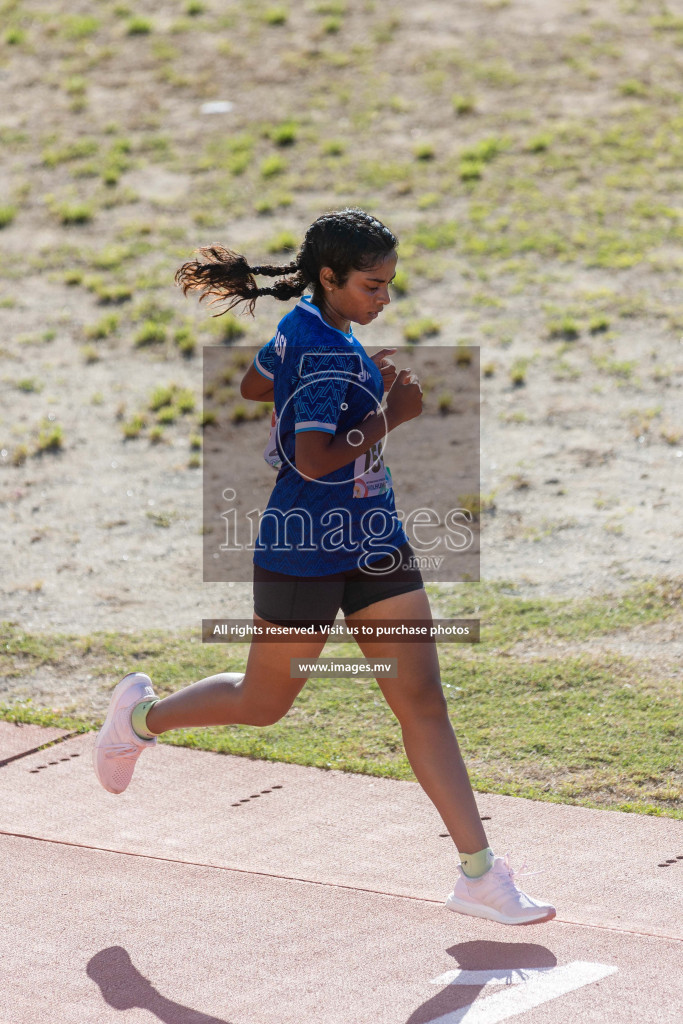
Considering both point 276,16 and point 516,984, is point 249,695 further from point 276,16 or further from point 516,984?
point 276,16

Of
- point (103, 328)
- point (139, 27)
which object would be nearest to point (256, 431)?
point (103, 328)

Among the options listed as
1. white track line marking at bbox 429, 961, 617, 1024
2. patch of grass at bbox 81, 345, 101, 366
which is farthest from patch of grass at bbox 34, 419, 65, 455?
white track line marking at bbox 429, 961, 617, 1024

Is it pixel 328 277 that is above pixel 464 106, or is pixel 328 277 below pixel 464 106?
above

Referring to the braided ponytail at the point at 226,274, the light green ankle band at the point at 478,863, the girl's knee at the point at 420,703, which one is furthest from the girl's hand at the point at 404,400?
the light green ankle band at the point at 478,863

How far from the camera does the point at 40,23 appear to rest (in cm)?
1847

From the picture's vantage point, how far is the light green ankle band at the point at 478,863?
358 centimetres

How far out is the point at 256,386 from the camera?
3904 mm

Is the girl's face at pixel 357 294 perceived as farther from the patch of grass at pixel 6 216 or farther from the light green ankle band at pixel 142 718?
the patch of grass at pixel 6 216

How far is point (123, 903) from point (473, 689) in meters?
2.21

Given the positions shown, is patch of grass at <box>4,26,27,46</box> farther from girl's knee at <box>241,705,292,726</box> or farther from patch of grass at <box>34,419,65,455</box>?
girl's knee at <box>241,705,292,726</box>

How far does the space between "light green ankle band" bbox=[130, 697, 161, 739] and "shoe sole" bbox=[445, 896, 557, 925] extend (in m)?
1.13

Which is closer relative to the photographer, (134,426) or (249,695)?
(249,695)

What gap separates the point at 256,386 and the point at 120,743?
1262 millimetres

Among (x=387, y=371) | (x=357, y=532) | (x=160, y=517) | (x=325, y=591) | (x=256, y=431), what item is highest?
(x=387, y=371)
